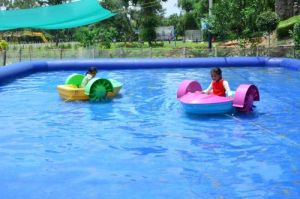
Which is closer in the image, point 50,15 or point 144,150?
point 144,150

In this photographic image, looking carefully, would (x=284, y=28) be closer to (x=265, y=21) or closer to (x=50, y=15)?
(x=265, y=21)

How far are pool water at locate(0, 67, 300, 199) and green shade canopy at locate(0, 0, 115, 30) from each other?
593 centimetres

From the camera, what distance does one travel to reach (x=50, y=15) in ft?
60.4

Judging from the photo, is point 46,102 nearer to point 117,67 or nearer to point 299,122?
point 299,122

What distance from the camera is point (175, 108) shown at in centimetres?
1103

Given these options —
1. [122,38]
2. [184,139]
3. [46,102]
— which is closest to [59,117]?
[46,102]

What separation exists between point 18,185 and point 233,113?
5.49 m

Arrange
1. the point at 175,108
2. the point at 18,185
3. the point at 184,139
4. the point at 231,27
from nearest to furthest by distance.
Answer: the point at 18,185, the point at 184,139, the point at 175,108, the point at 231,27

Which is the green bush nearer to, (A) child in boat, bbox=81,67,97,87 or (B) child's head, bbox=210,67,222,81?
(A) child in boat, bbox=81,67,97,87

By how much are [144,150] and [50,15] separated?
40.7 ft

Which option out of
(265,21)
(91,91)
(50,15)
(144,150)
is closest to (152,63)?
(50,15)

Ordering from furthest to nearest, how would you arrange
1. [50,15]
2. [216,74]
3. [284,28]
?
[284,28] → [50,15] → [216,74]

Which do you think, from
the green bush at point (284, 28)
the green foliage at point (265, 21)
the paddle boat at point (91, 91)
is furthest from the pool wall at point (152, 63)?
the paddle boat at point (91, 91)

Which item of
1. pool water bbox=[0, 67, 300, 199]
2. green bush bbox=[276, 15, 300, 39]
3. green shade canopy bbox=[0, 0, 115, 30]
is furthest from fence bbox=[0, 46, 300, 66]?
pool water bbox=[0, 67, 300, 199]
